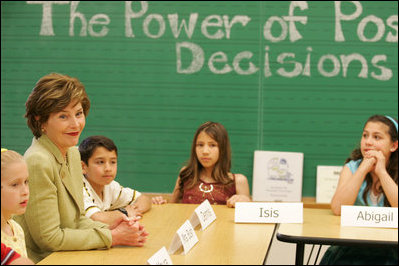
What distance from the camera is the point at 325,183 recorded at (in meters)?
4.44

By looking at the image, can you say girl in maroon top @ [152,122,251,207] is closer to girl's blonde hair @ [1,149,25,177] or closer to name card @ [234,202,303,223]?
name card @ [234,202,303,223]

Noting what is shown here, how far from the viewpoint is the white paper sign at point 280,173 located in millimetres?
4457

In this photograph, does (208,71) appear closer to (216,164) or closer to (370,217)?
(216,164)

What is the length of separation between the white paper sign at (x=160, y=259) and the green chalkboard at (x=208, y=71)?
2698mm

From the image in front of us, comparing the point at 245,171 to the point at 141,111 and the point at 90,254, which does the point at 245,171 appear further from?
the point at 90,254

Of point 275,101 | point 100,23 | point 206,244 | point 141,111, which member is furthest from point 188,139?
point 206,244

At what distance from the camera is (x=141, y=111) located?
4.56 m

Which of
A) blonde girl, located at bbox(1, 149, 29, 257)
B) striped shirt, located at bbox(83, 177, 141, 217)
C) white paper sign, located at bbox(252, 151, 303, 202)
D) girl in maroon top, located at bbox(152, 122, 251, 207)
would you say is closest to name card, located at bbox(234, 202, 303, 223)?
striped shirt, located at bbox(83, 177, 141, 217)

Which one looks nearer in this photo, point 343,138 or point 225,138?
point 225,138

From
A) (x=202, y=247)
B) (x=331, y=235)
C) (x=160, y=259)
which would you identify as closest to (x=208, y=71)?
(x=331, y=235)

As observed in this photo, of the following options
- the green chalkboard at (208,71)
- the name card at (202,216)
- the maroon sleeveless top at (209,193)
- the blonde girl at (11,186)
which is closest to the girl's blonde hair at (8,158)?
the blonde girl at (11,186)

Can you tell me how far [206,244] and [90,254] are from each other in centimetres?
44

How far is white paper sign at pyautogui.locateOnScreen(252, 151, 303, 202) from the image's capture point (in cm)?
446

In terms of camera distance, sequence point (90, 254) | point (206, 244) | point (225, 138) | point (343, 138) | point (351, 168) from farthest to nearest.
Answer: point (343, 138)
point (225, 138)
point (351, 168)
point (206, 244)
point (90, 254)
